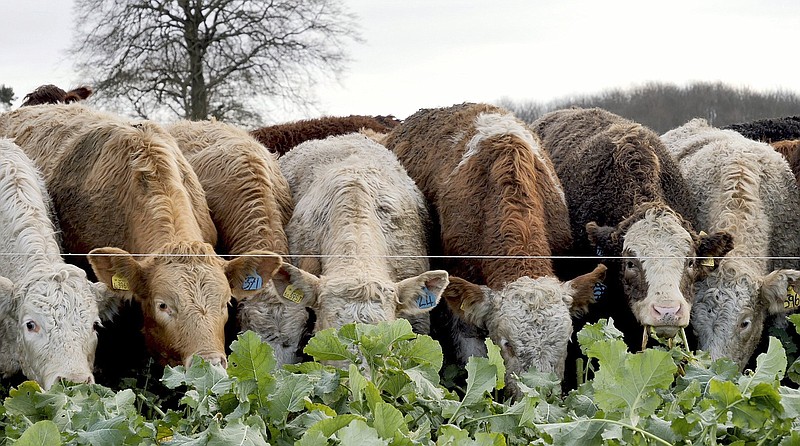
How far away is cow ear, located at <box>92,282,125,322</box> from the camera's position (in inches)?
220

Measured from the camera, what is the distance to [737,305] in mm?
6379

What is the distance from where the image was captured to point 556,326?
5.77m

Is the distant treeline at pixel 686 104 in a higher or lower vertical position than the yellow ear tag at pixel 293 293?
higher

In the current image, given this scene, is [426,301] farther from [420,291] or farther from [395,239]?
[395,239]

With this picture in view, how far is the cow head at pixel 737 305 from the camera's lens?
6.37m

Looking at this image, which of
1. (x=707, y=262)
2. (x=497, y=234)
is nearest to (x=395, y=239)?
(x=497, y=234)

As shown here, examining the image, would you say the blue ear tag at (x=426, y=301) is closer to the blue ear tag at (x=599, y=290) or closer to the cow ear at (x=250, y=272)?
the cow ear at (x=250, y=272)

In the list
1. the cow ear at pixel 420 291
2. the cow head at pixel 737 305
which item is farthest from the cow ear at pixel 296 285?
the cow head at pixel 737 305

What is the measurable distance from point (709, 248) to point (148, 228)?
346 centimetres

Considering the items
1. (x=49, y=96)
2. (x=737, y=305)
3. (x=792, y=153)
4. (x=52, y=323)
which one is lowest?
(x=737, y=305)

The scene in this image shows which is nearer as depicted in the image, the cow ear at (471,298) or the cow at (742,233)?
the cow ear at (471,298)

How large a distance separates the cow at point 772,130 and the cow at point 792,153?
5.70ft

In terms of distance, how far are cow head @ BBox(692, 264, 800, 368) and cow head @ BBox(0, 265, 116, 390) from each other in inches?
146

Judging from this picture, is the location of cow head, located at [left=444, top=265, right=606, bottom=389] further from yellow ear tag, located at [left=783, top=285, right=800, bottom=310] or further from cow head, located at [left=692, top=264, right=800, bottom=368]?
yellow ear tag, located at [left=783, top=285, right=800, bottom=310]
